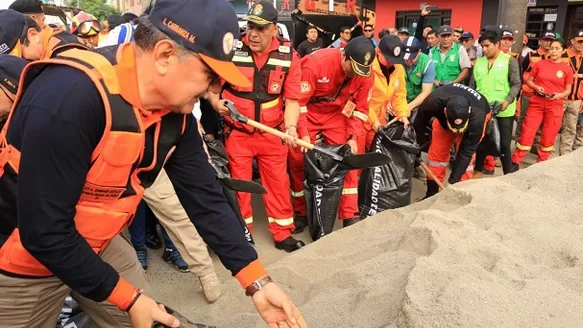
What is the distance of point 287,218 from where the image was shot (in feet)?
12.5

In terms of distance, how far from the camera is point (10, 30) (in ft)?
9.57

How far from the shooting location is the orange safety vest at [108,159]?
1.26 m

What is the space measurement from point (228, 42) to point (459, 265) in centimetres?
151

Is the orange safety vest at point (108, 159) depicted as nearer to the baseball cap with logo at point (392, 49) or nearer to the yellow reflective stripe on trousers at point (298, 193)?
the yellow reflective stripe on trousers at point (298, 193)

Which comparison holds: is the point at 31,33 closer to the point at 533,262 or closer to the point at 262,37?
the point at 262,37

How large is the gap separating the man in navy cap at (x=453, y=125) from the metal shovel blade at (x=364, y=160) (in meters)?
0.96

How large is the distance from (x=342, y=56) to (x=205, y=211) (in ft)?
7.91

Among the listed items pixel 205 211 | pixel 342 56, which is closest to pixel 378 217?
pixel 342 56

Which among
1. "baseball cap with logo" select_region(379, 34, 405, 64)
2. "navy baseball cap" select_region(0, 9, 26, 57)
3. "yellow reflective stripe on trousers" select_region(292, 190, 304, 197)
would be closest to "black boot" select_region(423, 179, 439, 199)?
"baseball cap with logo" select_region(379, 34, 405, 64)

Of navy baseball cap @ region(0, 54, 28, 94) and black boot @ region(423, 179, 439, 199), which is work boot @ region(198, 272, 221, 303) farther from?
black boot @ region(423, 179, 439, 199)

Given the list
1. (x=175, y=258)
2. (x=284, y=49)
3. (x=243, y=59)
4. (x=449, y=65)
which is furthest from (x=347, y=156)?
(x=449, y=65)

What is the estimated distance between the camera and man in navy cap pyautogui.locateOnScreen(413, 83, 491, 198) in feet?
13.9

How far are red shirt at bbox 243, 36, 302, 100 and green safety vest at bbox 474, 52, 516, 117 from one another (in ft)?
9.73

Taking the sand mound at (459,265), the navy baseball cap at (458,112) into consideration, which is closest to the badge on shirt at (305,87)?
the sand mound at (459,265)
